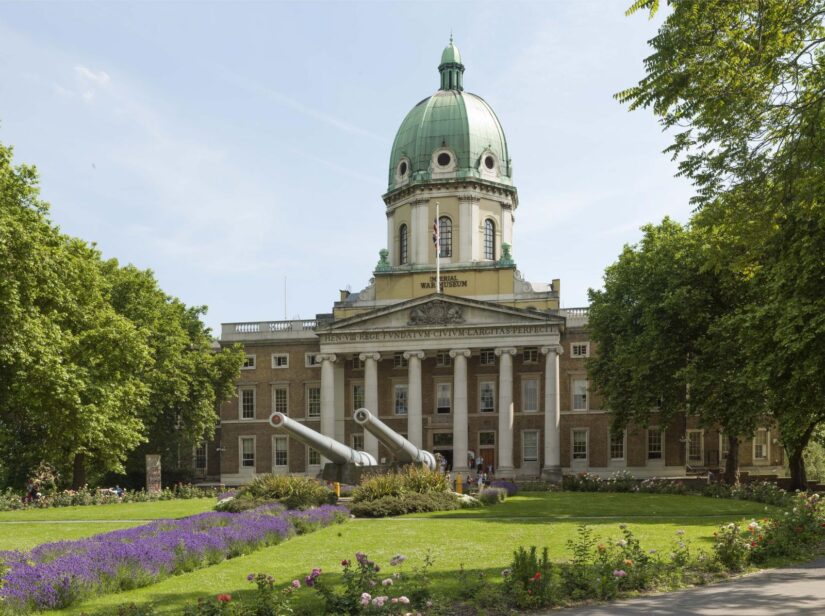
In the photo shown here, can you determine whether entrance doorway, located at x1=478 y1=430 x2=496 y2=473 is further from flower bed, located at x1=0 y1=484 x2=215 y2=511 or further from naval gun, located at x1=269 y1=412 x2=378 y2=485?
naval gun, located at x1=269 y1=412 x2=378 y2=485

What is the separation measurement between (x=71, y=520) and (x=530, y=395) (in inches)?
1436

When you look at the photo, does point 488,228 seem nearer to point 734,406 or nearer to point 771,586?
point 734,406

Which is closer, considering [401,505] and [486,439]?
[401,505]

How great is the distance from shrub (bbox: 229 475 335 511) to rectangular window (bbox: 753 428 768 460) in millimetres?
37303

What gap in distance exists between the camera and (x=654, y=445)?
59.2 metres

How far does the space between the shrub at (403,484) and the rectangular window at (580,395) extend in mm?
29248

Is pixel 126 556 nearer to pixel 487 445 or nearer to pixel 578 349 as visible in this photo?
pixel 487 445

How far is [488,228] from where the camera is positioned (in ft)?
219

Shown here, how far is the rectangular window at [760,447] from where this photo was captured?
58469 mm

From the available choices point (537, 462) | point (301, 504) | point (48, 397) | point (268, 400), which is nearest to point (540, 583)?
point (301, 504)

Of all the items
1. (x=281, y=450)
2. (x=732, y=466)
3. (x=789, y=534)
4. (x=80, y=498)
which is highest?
(x=789, y=534)

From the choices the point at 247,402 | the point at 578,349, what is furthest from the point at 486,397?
the point at 247,402

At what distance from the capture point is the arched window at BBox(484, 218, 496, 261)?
6625 centimetres

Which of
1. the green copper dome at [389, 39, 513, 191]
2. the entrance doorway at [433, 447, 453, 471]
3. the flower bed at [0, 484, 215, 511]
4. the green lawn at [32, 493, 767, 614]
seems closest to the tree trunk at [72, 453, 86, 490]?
the flower bed at [0, 484, 215, 511]
